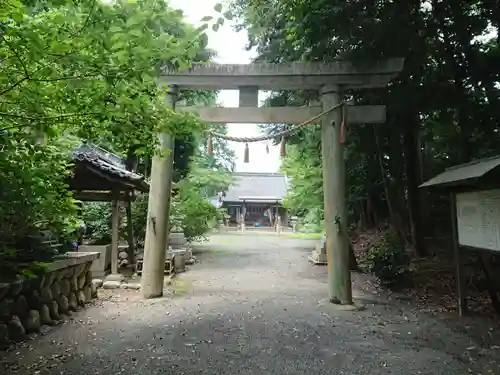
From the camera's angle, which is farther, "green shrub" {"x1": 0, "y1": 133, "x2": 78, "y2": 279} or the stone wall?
the stone wall

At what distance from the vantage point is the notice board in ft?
15.5

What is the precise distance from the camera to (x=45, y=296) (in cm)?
508

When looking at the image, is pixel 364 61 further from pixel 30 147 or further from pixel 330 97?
pixel 30 147

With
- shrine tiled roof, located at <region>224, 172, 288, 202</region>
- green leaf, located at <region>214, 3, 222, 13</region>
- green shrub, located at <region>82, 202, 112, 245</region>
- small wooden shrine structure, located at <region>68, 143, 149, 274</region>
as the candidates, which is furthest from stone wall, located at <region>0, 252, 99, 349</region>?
shrine tiled roof, located at <region>224, 172, 288, 202</region>

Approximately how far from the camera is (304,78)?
6.53 metres

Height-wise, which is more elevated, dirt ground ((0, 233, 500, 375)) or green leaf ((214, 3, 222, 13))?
green leaf ((214, 3, 222, 13))

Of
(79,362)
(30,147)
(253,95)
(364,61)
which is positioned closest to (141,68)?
(30,147)

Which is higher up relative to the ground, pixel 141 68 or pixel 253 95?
pixel 253 95

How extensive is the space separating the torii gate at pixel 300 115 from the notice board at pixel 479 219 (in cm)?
170

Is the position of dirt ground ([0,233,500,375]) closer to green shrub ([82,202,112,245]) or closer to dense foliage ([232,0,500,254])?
green shrub ([82,202,112,245])

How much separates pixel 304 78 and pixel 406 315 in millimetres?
4131

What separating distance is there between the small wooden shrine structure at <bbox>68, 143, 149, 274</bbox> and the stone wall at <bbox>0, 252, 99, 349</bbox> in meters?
2.13

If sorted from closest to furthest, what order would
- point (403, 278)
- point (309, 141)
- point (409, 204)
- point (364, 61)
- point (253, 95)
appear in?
point (364, 61) → point (253, 95) → point (403, 278) → point (409, 204) → point (309, 141)

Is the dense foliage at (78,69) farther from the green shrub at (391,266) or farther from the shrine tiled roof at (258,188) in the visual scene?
the shrine tiled roof at (258,188)
